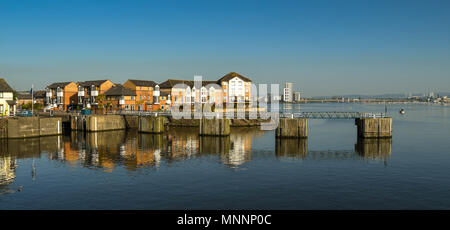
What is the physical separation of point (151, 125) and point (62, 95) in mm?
67224

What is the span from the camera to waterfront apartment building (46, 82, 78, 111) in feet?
430

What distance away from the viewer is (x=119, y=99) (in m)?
114

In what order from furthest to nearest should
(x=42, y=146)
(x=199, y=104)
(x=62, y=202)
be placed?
1. (x=199, y=104)
2. (x=42, y=146)
3. (x=62, y=202)

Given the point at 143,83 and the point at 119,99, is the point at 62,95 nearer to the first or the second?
the point at 143,83

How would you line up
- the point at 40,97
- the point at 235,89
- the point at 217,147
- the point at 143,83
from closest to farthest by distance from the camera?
the point at 217,147 → the point at 143,83 → the point at 235,89 → the point at 40,97

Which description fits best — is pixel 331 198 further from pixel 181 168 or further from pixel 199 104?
pixel 199 104

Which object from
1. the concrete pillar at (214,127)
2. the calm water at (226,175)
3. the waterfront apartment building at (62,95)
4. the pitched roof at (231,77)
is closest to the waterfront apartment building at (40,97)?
the waterfront apartment building at (62,95)

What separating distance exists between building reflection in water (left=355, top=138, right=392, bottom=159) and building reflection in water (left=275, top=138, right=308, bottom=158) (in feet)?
29.3

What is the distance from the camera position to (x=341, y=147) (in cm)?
5991

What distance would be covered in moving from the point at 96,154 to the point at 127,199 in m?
26.9

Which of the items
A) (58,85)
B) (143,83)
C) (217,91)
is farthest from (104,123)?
(58,85)

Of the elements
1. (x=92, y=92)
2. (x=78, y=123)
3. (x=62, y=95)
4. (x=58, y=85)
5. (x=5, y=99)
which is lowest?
(x=78, y=123)

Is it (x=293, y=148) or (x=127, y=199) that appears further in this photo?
(x=293, y=148)
